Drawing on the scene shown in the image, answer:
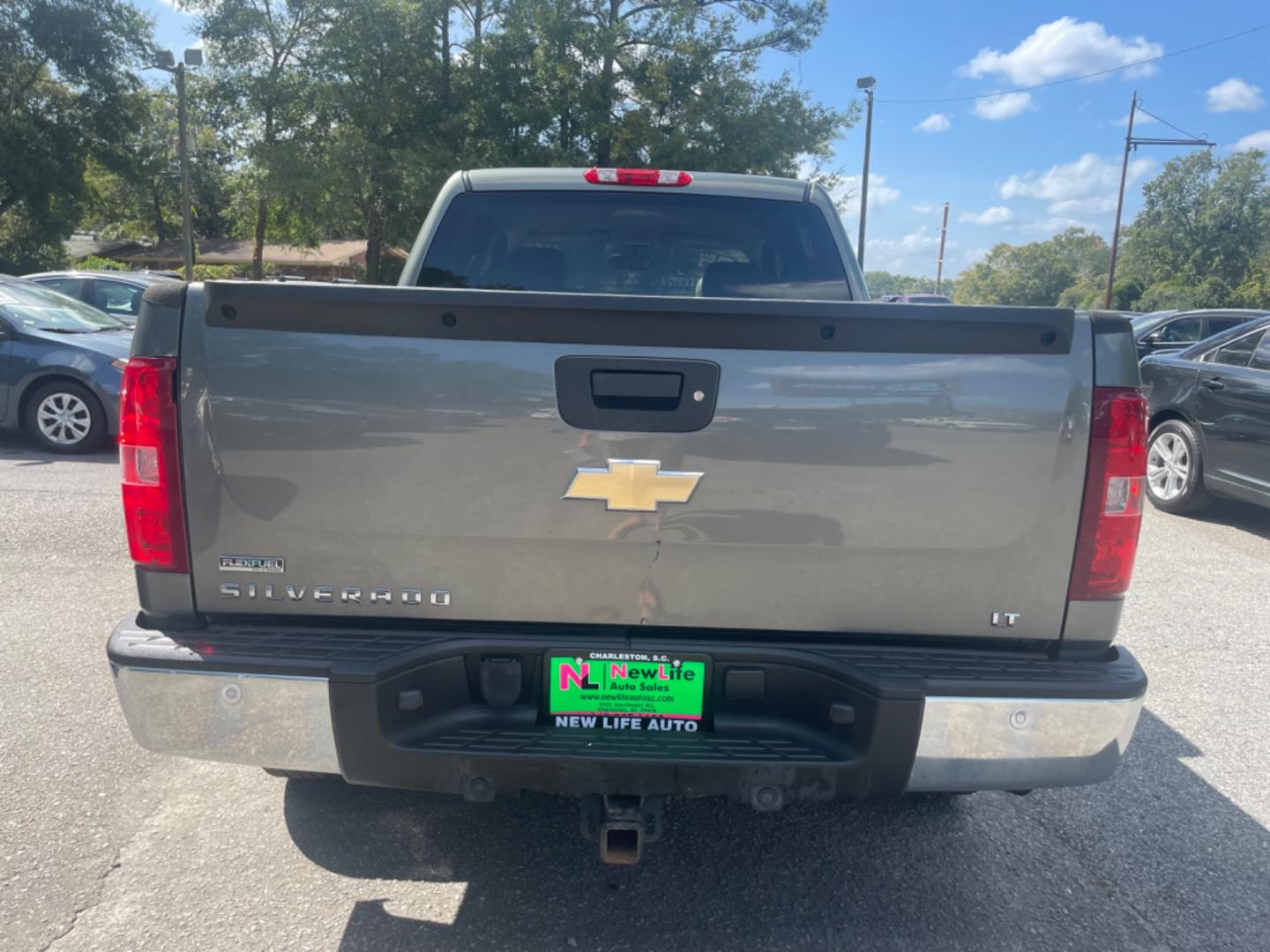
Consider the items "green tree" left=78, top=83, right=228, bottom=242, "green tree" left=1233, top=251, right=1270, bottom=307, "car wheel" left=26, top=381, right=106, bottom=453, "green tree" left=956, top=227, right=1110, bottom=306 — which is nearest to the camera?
"car wheel" left=26, top=381, right=106, bottom=453

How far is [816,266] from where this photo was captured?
369 cm

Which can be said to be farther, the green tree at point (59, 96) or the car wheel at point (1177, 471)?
the green tree at point (59, 96)

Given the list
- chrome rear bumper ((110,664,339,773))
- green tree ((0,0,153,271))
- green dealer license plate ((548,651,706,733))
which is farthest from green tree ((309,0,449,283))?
green dealer license plate ((548,651,706,733))

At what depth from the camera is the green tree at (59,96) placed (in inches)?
1022

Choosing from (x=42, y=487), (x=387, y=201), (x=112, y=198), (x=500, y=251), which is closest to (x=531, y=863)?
(x=500, y=251)

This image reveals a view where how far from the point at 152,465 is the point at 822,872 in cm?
220

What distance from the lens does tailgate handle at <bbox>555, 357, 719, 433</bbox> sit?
7.00 feet

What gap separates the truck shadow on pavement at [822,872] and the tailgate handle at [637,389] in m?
1.44

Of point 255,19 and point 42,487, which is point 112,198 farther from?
point 42,487

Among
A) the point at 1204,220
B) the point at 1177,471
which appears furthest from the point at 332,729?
→ the point at 1204,220

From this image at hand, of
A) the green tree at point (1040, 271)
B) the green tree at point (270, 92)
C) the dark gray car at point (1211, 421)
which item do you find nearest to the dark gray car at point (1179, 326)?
the dark gray car at point (1211, 421)

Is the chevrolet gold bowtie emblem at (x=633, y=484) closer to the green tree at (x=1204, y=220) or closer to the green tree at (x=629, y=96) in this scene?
the green tree at (x=629, y=96)

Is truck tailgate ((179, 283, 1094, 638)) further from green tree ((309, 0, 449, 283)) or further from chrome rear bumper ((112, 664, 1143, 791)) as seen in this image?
green tree ((309, 0, 449, 283))

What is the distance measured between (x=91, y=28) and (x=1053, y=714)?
32195mm
